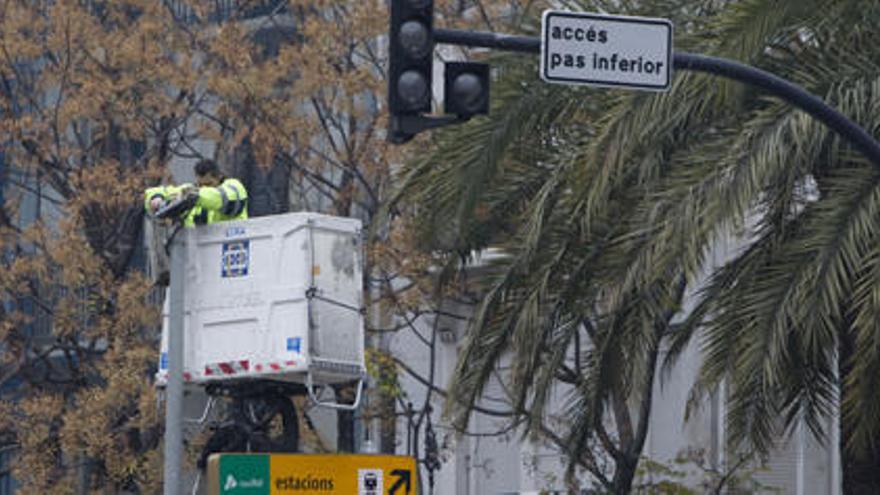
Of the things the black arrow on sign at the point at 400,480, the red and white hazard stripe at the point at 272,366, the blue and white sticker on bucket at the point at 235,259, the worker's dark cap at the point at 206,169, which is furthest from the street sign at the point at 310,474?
the worker's dark cap at the point at 206,169

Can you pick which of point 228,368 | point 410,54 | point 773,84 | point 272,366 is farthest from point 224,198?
point 773,84

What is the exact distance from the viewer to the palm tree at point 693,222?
49.4 feet

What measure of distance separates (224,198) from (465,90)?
4150 mm

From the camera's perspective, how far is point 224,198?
54.2 feet

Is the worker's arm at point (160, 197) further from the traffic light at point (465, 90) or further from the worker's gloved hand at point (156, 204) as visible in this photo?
the traffic light at point (465, 90)

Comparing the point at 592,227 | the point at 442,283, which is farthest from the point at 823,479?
the point at 592,227

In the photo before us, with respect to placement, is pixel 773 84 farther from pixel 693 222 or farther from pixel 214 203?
pixel 214 203

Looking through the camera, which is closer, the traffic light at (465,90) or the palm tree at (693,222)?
the traffic light at (465,90)

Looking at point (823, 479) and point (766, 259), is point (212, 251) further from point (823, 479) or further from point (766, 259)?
point (823, 479)

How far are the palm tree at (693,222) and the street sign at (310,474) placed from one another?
241cm

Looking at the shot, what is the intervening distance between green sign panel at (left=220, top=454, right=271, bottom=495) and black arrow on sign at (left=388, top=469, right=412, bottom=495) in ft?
3.52

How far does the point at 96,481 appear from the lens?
26719mm

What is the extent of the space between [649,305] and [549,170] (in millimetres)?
2220

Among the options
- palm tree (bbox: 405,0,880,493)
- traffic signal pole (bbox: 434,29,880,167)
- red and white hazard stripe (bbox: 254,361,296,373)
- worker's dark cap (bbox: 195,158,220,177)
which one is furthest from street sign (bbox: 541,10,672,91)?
worker's dark cap (bbox: 195,158,220,177)
